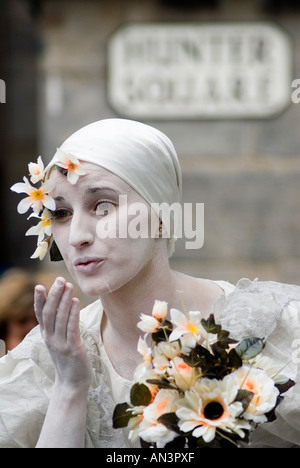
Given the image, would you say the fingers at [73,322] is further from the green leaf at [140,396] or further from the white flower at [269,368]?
the white flower at [269,368]

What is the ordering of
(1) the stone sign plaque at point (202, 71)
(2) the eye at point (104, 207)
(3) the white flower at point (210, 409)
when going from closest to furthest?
1. (3) the white flower at point (210, 409)
2. (2) the eye at point (104, 207)
3. (1) the stone sign plaque at point (202, 71)

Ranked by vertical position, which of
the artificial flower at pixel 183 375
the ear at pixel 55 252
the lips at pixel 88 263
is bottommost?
the artificial flower at pixel 183 375

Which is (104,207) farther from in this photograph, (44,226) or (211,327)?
(211,327)

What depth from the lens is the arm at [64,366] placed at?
159 cm

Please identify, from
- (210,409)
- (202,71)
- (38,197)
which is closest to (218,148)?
(202,71)

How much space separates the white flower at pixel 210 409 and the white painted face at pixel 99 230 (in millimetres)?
299

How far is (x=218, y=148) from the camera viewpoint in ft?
13.0

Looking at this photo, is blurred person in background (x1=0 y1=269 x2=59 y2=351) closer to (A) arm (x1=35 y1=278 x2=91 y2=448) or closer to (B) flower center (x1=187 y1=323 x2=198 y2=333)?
(A) arm (x1=35 y1=278 x2=91 y2=448)

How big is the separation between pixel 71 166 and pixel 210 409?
561 millimetres

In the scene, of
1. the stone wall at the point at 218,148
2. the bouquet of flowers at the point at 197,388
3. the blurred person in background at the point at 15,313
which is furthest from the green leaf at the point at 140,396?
the stone wall at the point at 218,148

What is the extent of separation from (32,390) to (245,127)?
2375 millimetres

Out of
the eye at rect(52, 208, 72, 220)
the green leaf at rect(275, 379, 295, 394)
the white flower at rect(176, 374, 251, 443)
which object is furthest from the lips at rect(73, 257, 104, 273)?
the green leaf at rect(275, 379, 295, 394)

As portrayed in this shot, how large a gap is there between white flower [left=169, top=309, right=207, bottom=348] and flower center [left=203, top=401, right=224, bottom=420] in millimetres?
113

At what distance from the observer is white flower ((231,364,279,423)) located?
1.50m
